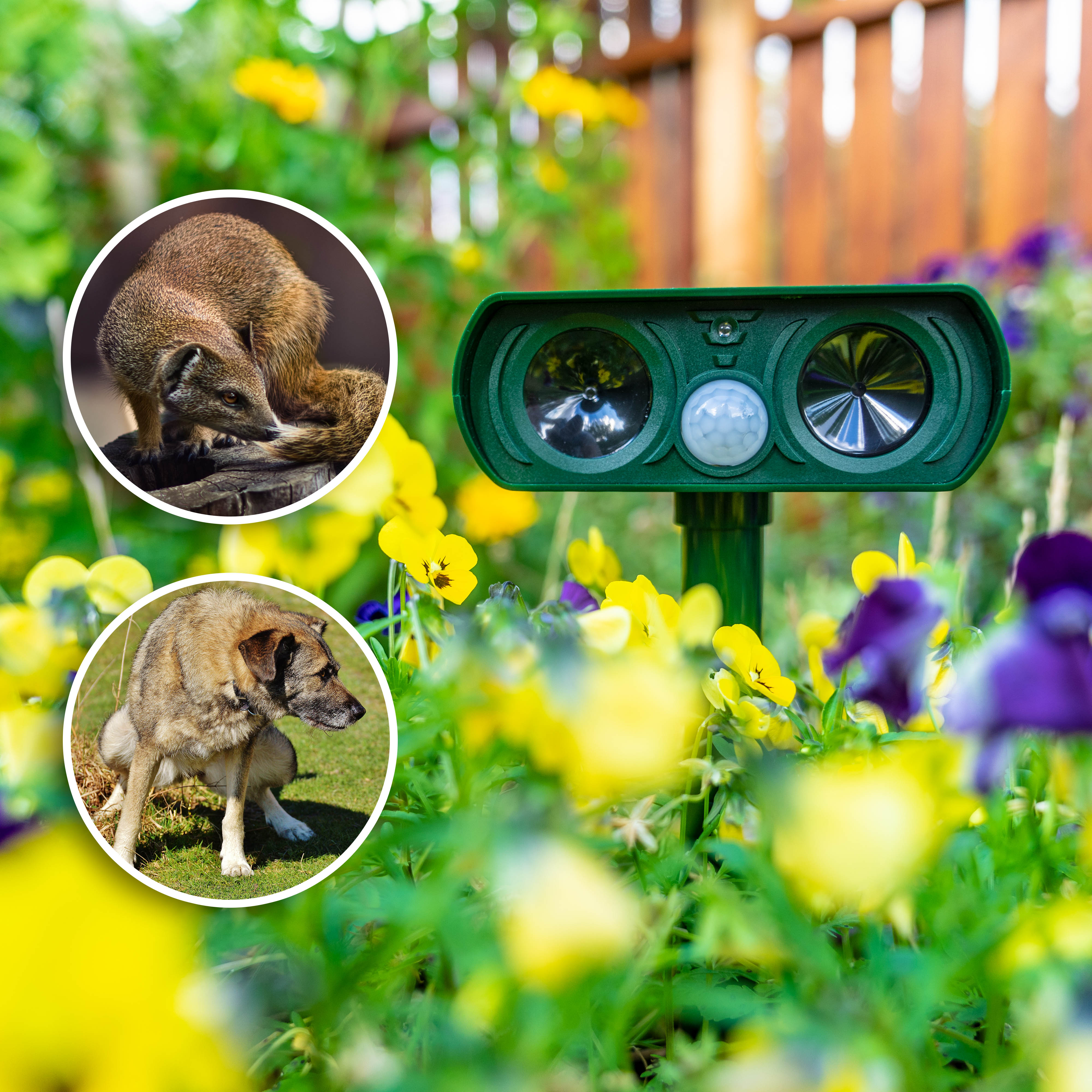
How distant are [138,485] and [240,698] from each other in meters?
0.19

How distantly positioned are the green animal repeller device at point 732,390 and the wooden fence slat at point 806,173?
2.18 m

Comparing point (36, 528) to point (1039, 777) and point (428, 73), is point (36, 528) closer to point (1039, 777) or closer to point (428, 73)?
point (1039, 777)

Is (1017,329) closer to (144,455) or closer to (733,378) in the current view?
(733,378)

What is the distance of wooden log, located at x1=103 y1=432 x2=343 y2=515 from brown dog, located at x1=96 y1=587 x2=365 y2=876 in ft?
0.32

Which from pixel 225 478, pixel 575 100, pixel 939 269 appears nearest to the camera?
pixel 225 478

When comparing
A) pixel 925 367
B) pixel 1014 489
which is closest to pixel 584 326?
pixel 925 367

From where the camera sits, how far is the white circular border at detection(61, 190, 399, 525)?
56 centimetres

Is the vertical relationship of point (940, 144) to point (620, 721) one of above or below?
above

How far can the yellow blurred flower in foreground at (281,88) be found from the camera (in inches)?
75.4

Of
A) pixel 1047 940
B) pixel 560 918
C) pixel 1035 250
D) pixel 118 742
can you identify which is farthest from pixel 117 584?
pixel 1035 250

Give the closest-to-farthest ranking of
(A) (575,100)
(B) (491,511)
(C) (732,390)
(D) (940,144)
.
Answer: (C) (732,390)
(B) (491,511)
(A) (575,100)
(D) (940,144)

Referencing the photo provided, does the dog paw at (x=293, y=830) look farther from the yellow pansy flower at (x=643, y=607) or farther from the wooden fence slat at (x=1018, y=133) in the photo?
the wooden fence slat at (x=1018, y=133)

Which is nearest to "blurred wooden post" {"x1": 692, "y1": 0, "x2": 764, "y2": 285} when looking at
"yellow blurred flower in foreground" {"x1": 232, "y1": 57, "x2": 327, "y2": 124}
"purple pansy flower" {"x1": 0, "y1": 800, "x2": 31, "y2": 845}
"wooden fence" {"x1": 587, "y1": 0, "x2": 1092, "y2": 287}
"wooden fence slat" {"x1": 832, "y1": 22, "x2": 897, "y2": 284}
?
"wooden fence" {"x1": 587, "y1": 0, "x2": 1092, "y2": 287}

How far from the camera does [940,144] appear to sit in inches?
96.6
